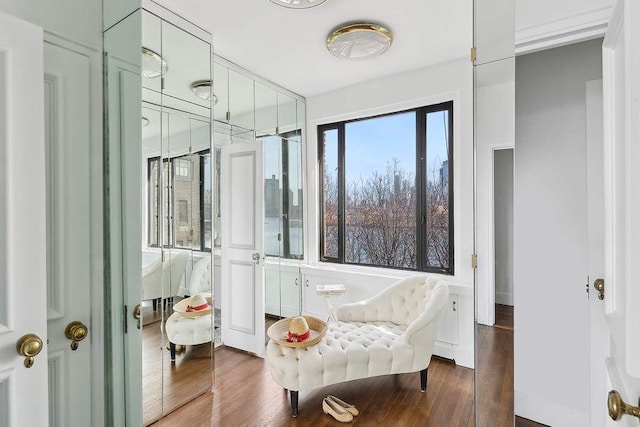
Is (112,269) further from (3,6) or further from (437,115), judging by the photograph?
(437,115)

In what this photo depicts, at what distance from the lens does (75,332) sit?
108 centimetres

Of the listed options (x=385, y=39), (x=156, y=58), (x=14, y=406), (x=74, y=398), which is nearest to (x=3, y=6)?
(x=156, y=58)

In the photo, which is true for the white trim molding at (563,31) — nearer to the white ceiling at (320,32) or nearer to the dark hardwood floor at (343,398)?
the white ceiling at (320,32)

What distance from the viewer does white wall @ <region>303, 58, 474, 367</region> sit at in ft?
8.39

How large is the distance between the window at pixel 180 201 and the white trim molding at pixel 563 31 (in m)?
1.84

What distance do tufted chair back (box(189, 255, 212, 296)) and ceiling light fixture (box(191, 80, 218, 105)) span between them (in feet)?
3.90

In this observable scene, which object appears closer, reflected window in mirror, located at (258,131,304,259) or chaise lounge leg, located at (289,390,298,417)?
chaise lounge leg, located at (289,390,298,417)

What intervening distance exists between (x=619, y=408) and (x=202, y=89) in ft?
8.25

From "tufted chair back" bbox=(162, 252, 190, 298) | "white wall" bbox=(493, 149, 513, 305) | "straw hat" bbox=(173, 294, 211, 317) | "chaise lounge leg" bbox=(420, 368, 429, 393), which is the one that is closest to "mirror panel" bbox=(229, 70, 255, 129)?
"tufted chair back" bbox=(162, 252, 190, 298)

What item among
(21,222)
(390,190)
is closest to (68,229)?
(21,222)

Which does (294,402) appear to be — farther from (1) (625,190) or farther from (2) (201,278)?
(1) (625,190)

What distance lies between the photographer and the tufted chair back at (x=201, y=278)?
2059mm

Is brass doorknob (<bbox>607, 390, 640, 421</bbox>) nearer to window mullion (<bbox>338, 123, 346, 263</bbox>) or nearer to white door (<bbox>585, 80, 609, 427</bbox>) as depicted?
white door (<bbox>585, 80, 609, 427</bbox>)

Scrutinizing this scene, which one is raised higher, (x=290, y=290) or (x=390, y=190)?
(x=390, y=190)
